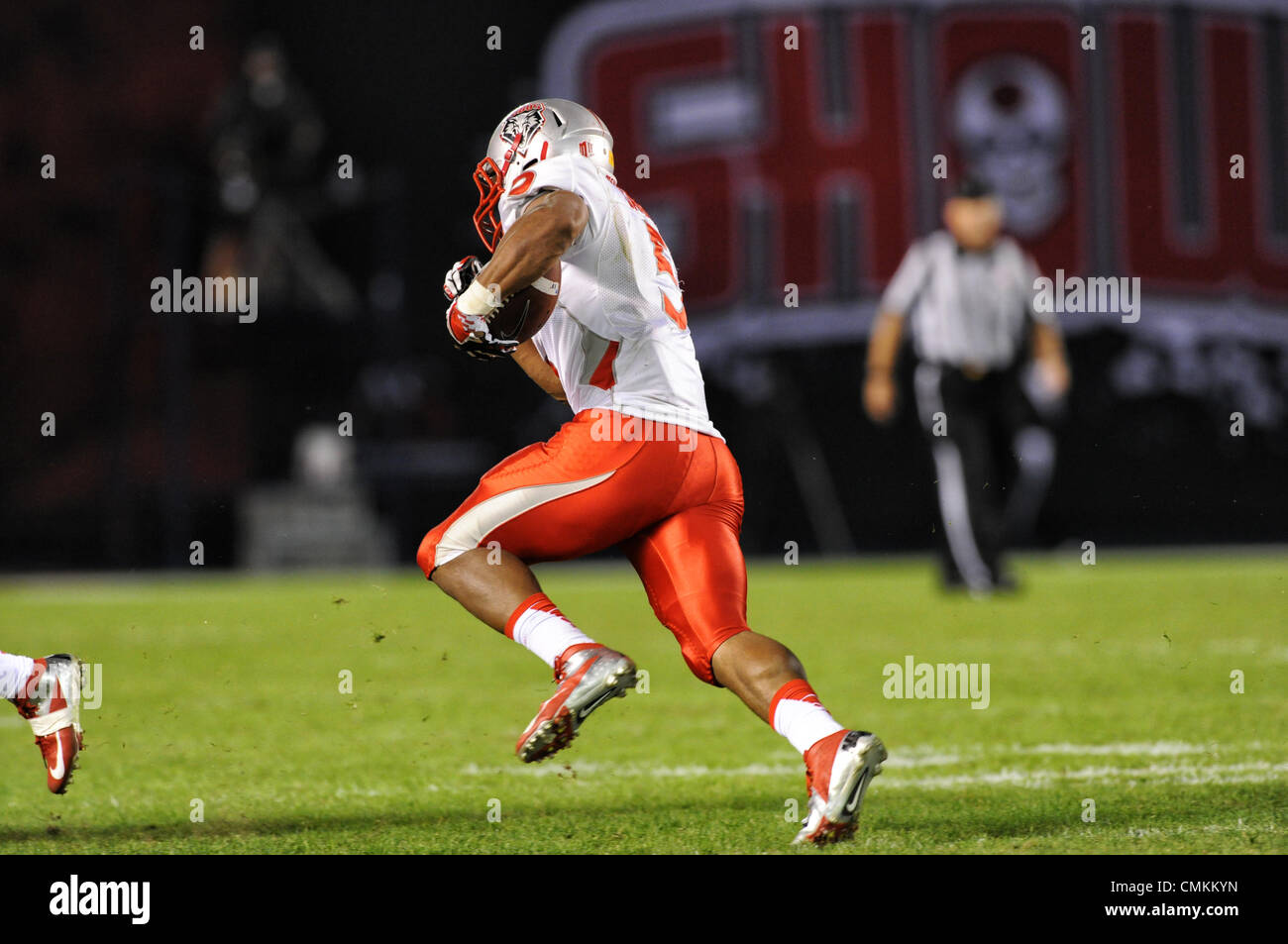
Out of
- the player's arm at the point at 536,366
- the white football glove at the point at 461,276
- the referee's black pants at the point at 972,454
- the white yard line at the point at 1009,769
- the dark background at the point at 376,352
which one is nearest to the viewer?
the white football glove at the point at 461,276

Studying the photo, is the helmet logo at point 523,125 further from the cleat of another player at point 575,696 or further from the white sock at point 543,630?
the cleat of another player at point 575,696

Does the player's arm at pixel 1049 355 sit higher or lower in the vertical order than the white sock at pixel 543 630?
higher

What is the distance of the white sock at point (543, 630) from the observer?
156 inches

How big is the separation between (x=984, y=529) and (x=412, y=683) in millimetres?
4053

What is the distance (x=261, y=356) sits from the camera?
556 inches

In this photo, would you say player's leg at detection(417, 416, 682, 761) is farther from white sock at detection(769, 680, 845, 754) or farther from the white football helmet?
the white football helmet

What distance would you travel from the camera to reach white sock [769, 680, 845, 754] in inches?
149

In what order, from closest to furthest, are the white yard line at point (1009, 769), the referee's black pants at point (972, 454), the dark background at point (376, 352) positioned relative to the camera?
the white yard line at point (1009, 769), the referee's black pants at point (972, 454), the dark background at point (376, 352)

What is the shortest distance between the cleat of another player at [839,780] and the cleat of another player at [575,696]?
440 mm

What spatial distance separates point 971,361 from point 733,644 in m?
6.61

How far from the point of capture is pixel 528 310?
158 inches

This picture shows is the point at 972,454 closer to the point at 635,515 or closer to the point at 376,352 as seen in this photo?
the point at 376,352

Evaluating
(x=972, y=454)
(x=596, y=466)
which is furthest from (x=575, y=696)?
(x=972, y=454)

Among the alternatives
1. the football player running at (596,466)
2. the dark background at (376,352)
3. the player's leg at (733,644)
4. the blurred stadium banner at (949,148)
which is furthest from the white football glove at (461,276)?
the blurred stadium banner at (949,148)
